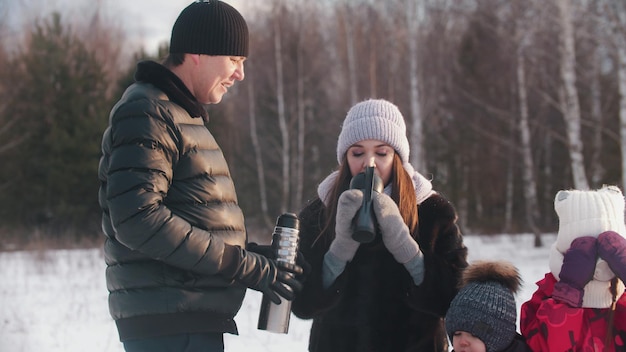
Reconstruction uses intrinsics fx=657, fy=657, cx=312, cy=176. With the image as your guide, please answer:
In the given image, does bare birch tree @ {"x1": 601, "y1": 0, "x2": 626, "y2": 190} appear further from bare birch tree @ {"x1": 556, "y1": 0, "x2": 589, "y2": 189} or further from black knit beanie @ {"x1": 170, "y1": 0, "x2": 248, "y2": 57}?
black knit beanie @ {"x1": 170, "y1": 0, "x2": 248, "y2": 57}

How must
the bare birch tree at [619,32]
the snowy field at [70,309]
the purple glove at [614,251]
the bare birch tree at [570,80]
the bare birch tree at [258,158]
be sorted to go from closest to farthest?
the purple glove at [614,251] → the snowy field at [70,309] → the bare birch tree at [619,32] → the bare birch tree at [570,80] → the bare birch tree at [258,158]

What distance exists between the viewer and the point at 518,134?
20.5 meters

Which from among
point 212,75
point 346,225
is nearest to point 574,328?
point 346,225

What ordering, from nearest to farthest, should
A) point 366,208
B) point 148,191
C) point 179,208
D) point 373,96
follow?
point 148,191
point 179,208
point 366,208
point 373,96

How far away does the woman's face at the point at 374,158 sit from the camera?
2607 mm

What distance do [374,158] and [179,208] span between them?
3.01 feet

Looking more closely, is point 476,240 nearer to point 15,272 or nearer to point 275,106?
point 275,106

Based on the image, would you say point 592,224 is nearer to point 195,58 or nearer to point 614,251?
point 614,251

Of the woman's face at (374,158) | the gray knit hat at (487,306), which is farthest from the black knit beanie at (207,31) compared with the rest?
the gray knit hat at (487,306)

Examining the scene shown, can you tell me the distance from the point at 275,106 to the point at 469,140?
6428mm

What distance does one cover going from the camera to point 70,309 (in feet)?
23.4

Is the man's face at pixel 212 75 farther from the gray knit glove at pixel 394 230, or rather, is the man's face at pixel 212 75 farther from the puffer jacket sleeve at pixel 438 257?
the puffer jacket sleeve at pixel 438 257

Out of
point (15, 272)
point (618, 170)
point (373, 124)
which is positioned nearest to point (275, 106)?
point (618, 170)

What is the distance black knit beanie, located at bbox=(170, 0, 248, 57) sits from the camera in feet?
6.94
